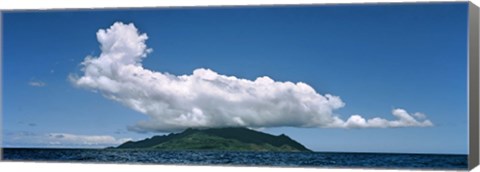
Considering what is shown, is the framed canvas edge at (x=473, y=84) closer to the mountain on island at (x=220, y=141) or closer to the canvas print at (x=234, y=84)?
the canvas print at (x=234, y=84)

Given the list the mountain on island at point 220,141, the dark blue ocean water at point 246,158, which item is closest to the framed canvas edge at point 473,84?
the dark blue ocean water at point 246,158

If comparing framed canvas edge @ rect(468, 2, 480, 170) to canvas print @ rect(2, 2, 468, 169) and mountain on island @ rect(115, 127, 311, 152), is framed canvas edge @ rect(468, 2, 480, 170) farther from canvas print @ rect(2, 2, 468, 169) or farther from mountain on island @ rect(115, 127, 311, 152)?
mountain on island @ rect(115, 127, 311, 152)

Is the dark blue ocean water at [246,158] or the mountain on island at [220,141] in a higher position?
the mountain on island at [220,141]

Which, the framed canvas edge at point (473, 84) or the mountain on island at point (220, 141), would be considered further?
the mountain on island at point (220, 141)

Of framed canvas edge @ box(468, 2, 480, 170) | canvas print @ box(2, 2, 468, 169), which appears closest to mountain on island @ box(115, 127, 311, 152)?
canvas print @ box(2, 2, 468, 169)

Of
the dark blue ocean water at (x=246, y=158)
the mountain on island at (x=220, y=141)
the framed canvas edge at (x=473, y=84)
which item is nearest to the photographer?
the framed canvas edge at (x=473, y=84)

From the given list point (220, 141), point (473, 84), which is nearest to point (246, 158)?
point (220, 141)
